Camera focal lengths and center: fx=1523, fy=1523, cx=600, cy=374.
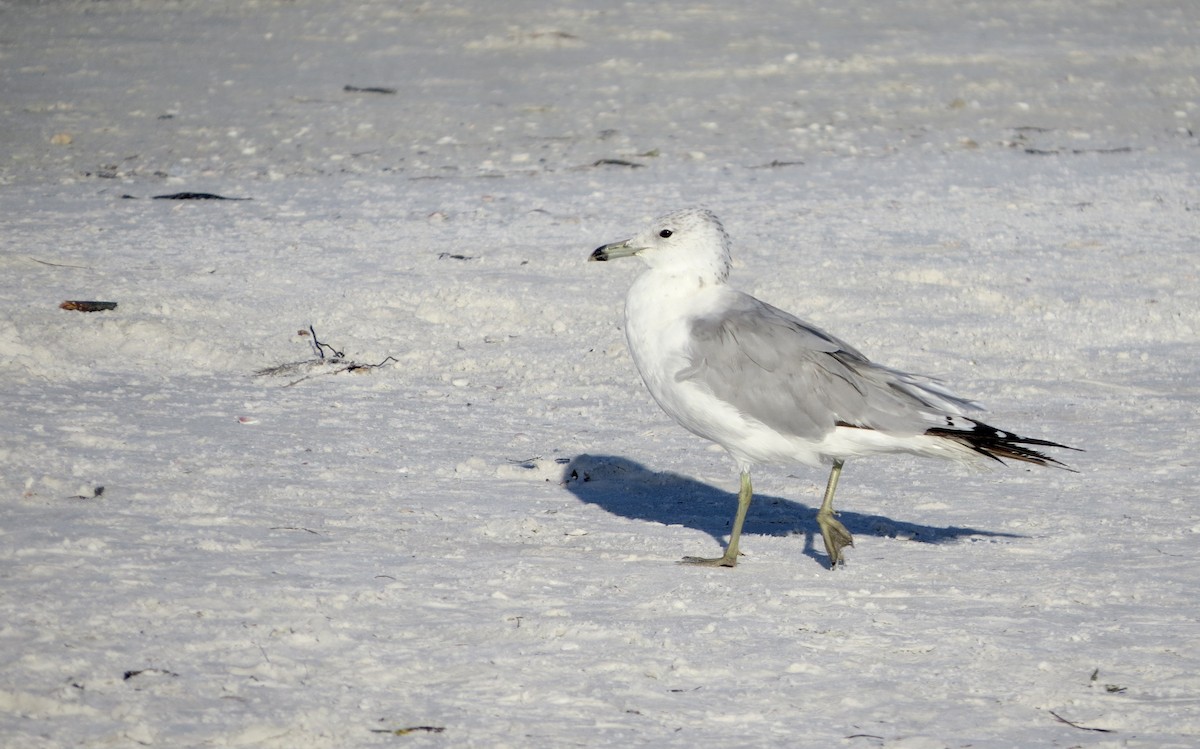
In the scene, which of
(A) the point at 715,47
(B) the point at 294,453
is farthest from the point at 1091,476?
(A) the point at 715,47

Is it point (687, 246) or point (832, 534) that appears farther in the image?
point (687, 246)

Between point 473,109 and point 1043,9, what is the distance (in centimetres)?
724

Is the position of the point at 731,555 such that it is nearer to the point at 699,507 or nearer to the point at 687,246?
the point at 699,507

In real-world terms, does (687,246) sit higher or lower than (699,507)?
higher

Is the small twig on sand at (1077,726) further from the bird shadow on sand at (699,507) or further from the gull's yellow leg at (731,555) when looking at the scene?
the bird shadow on sand at (699,507)

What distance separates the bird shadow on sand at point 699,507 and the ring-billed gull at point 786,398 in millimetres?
417

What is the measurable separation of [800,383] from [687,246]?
0.75 meters

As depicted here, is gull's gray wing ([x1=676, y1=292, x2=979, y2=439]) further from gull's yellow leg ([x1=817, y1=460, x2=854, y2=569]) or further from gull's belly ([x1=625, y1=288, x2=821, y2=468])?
gull's yellow leg ([x1=817, y1=460, x2=854, y2=569])

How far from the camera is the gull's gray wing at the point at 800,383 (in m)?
5.54

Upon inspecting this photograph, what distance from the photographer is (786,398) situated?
5586 millimetres

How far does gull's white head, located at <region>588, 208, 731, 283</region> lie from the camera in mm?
5941

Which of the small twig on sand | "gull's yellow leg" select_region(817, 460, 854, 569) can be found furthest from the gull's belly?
the small twig on sand

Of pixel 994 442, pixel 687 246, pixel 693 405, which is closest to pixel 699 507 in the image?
pixel 693 405

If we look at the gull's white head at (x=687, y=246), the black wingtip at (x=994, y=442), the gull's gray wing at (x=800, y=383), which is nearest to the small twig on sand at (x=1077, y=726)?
the black wingtip at (x=994, y=442)
